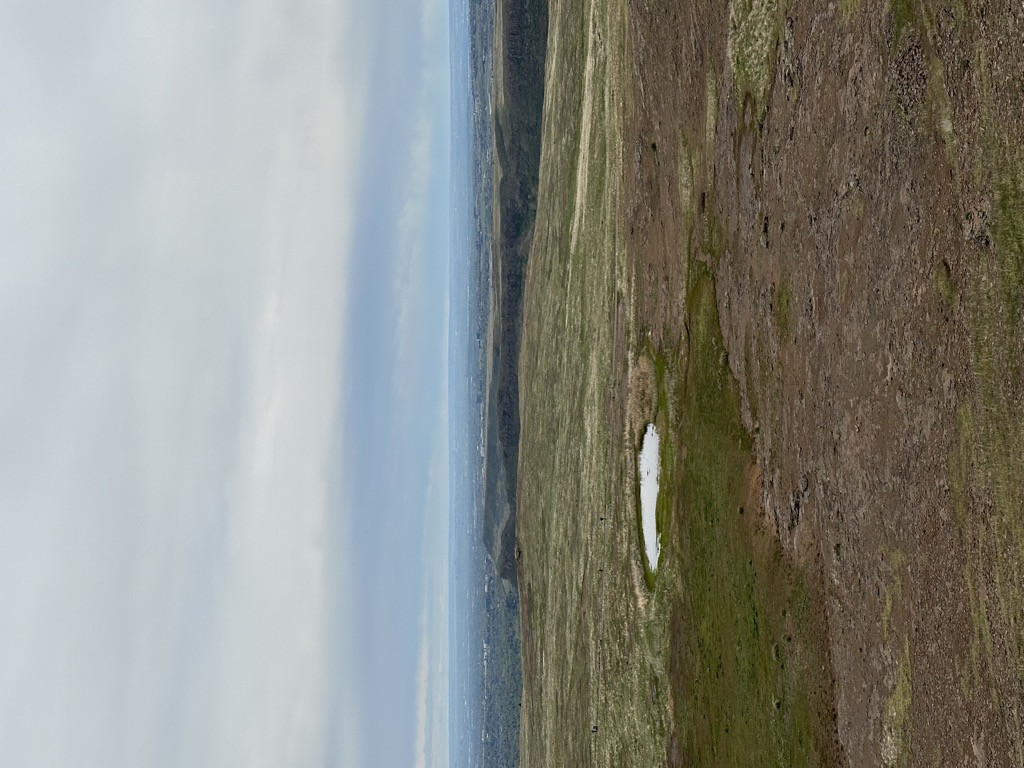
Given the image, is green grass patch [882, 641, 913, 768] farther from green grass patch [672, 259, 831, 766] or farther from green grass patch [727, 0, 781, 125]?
green grass patch [727, 0, 781, 125]

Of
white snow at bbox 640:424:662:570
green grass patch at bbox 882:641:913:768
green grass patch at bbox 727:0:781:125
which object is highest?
green grass patch at bbox 727:0:781:125

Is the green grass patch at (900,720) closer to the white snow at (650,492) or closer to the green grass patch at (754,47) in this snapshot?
the white snow at (650,492)

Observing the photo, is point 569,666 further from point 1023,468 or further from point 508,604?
point 508,604

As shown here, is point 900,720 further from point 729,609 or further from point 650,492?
point 650,492

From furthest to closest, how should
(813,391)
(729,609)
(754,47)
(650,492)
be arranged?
(650,492) < (729,609) < (754,47) < (813,391)

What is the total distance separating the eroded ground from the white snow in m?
Answer: 0.83

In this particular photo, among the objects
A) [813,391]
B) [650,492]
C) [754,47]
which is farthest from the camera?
[650,492]

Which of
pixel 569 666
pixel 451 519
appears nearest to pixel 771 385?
pixel 569 666

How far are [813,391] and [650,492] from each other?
Result: 1468 cm

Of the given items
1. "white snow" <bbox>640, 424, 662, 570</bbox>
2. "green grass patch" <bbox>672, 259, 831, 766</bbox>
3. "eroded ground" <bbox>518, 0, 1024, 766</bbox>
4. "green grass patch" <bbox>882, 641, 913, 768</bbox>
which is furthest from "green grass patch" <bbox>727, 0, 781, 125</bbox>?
"green grass patch" <bbox>882, 641, 913, 768</bbox>

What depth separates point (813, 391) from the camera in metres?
22.0

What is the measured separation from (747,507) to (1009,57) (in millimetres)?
14927

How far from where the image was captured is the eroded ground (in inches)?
613

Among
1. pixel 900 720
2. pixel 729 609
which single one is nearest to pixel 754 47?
pixel 729 609
